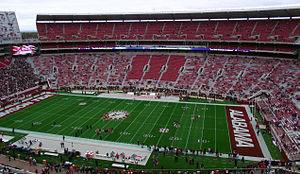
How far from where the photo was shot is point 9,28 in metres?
57.8

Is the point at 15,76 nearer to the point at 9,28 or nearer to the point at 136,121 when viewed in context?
the point at 9,28

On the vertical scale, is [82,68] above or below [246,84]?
above

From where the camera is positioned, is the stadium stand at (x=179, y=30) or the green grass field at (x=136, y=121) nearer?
the green grass field at (x=136, y=121)

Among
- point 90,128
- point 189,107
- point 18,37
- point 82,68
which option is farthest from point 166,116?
point 18,37

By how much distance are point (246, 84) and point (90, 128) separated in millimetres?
22868

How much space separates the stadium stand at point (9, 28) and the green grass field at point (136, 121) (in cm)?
2060

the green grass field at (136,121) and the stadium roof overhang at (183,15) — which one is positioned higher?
the stadium roof overhang at (183,15)

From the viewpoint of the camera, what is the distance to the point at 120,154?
2492cm

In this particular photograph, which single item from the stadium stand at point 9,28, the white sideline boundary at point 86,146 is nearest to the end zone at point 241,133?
the white sideline boundary at point 86,146

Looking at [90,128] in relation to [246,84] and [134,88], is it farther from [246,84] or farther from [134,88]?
[246,84]

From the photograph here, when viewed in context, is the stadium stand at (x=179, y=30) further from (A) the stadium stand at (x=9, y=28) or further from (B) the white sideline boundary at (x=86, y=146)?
(B) the white sideline boundary at (x=86, y=146)

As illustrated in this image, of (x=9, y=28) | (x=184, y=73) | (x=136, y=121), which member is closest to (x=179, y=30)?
(x=184, y=73)

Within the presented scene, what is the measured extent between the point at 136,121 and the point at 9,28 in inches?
1463

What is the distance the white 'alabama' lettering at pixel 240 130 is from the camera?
88.7ft
